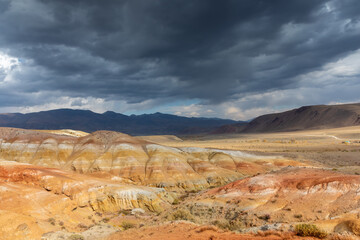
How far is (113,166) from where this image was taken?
164ft

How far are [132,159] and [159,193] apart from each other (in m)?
18.7

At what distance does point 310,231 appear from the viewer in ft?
38.0

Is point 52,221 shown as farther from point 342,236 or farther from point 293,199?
point 342,236

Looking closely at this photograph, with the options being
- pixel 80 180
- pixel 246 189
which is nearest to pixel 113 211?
pixel 80 180

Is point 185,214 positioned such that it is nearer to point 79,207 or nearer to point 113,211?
point 113,211

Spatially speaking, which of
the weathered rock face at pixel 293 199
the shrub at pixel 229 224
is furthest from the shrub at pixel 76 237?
the weathered rock face at pixel 293 199

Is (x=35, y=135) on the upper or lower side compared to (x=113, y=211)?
upper

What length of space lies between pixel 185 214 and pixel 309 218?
36.3ft

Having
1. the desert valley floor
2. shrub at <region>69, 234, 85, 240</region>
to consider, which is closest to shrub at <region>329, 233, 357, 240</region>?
the desert valley floor

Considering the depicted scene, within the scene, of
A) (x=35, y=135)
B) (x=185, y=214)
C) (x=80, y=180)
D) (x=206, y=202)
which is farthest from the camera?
(x=35, y=135)

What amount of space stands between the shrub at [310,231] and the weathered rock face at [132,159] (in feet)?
116

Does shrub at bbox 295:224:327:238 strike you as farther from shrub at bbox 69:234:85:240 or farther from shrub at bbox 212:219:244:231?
shrub at bbox 69:234:85:240

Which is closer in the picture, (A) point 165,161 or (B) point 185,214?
(B) point 185,214

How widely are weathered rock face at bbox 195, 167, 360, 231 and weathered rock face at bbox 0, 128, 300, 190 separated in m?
24.9
